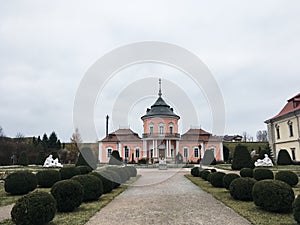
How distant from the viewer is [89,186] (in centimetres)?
970

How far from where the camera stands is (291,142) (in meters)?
33.3

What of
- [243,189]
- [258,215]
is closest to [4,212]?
→ [258,215]

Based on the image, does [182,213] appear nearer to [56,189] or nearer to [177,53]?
[56,189]

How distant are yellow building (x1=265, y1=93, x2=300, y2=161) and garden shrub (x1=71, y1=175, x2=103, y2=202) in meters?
28.3

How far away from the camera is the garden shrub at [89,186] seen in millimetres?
9531

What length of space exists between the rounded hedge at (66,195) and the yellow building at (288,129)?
29936 millimetres

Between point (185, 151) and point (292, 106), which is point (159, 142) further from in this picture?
point (292, 106)

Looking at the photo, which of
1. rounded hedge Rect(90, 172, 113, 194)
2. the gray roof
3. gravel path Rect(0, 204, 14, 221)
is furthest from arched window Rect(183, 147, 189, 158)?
gravel path Rect(0, 204, 14, 221)

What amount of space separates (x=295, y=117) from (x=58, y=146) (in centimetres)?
4059

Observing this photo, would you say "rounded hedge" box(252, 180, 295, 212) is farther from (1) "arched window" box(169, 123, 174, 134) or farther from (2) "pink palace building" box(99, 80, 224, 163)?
(1) "arched window" box(169, 123, 174, 134)

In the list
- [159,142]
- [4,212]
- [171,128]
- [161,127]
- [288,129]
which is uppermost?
[161,127]

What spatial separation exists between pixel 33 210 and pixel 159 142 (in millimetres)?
41352

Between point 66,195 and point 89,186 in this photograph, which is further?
point 89,186

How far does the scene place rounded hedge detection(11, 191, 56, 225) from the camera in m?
5.70
